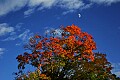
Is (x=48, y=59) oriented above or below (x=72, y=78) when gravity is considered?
above

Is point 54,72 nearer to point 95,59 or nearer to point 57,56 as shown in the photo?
point 57,56

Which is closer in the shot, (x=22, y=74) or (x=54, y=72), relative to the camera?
(x=22, y=74)

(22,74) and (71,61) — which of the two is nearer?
(22,74)

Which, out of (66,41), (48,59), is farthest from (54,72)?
(66,41)

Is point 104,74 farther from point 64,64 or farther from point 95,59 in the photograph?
point 64,64

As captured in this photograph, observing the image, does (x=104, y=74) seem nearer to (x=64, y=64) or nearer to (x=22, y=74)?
(x=64, y=64)

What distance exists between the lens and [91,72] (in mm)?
50781

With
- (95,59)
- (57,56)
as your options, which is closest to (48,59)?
(57,56)

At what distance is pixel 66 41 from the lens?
176 feet

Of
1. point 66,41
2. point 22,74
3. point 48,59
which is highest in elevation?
point 66,41

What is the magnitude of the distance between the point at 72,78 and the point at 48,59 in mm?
5589

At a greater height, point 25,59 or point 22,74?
point 25,59

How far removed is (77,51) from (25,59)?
9.93 m

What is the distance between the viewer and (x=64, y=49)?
53.3 meters
